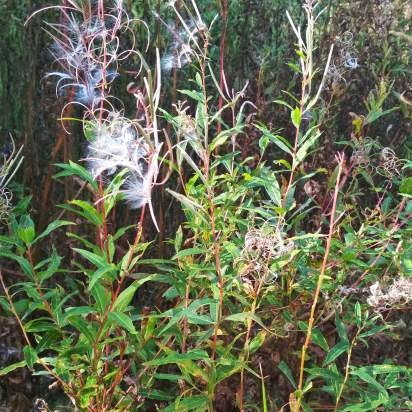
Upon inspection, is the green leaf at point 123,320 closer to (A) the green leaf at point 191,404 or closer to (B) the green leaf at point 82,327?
(B) the green leaf at point 82,327

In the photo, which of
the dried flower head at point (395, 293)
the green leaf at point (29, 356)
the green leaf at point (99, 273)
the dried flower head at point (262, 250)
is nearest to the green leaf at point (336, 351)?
the dried flower head at point (395, 293)

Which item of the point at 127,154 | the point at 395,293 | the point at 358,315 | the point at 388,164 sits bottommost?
the point at 358,315

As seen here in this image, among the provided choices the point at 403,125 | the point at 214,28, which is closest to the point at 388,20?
the point at 403,125

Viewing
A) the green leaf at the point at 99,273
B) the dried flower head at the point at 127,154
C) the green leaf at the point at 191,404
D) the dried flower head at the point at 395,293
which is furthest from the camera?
the green leaf at the point at 191,404

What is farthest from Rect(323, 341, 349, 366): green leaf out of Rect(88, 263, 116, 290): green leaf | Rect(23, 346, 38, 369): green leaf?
Rect(23, 346, 38, 369): green leaf

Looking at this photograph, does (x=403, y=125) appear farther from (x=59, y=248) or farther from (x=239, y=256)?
(x=239, y=256)

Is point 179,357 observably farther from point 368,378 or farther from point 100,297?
point 368,378

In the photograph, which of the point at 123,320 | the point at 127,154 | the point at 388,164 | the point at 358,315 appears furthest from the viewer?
the point at 388,164

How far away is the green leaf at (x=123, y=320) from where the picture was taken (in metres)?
1.71

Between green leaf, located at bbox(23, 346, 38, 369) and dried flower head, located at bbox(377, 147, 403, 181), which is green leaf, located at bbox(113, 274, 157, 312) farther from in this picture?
dried flower head, located at bbox(377, 147, 403, 181)

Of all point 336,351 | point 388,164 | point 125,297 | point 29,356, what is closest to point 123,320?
point 125,297

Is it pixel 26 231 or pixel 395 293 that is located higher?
pixel 26 231

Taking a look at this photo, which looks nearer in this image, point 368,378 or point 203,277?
point 368,378

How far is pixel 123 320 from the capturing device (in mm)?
1737
